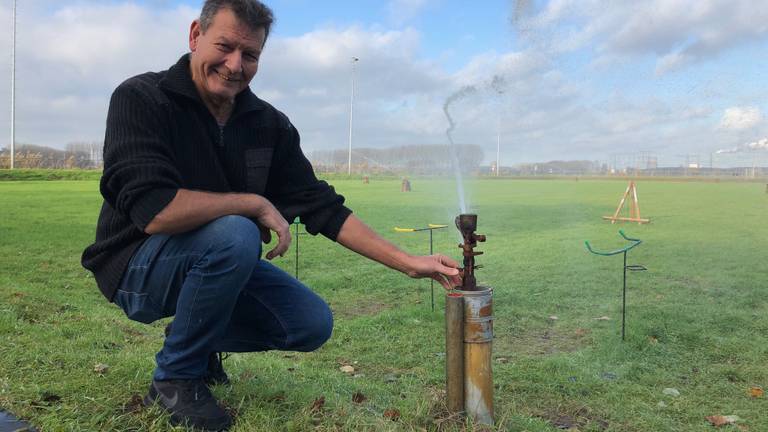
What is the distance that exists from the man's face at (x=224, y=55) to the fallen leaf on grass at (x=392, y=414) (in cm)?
170

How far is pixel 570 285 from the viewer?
788cm

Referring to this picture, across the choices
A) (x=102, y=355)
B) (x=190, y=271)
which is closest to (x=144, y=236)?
(x=190, y=271)

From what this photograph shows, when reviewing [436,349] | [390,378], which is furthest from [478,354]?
[436,349]

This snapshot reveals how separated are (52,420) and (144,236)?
2.80 ft

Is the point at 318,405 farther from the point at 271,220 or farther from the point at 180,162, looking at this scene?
the point at 180,162

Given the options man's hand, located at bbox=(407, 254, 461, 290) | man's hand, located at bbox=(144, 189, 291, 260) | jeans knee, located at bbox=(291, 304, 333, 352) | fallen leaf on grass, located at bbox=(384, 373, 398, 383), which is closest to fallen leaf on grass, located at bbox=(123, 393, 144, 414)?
jeans knee, located at bbox=(291, 304, 333, 352)

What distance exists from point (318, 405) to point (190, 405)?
2.07ft

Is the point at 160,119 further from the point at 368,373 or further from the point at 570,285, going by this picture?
the point at 570,285

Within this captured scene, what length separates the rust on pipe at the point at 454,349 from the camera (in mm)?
2724

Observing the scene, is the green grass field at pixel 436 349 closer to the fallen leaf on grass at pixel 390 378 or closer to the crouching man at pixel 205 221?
the fallen leaf on grass at pixel 390 378

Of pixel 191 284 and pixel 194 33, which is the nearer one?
pixel 191 284

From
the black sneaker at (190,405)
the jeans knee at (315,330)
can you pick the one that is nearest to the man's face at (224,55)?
the jeans knee at (315,330)

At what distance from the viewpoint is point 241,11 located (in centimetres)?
258

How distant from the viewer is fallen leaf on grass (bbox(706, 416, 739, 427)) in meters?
3.55
